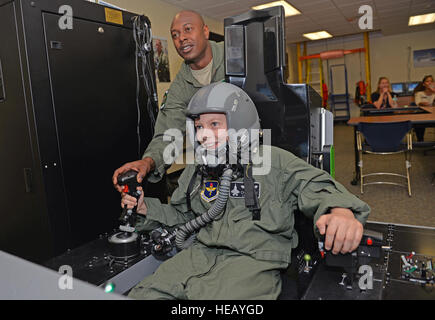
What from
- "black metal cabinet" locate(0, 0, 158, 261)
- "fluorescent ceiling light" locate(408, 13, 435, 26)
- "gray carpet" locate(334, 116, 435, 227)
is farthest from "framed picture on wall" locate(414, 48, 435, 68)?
"black metal cabinet" locate(0, 0, 158, 261)

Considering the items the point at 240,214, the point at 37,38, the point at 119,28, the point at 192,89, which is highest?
the point at 119,28

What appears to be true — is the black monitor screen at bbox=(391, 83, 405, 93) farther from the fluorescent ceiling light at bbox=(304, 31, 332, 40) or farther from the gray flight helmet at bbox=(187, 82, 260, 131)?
the gray flight helmet at bbox=(187, 82, 260, 131)

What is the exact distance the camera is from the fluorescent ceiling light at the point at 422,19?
29.6 feet

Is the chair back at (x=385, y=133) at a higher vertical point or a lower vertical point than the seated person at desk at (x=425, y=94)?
lower

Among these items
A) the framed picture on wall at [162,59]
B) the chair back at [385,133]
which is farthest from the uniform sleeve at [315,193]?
the framed picture on wall at [162,59]

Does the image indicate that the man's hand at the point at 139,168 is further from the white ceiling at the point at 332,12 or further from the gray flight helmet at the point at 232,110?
the white ceiling at the point at 332,12

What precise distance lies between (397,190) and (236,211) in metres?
3.67

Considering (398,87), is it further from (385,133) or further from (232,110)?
(232,110)

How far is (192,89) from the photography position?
7.11 feet

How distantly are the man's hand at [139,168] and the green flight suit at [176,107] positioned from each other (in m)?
0.08
